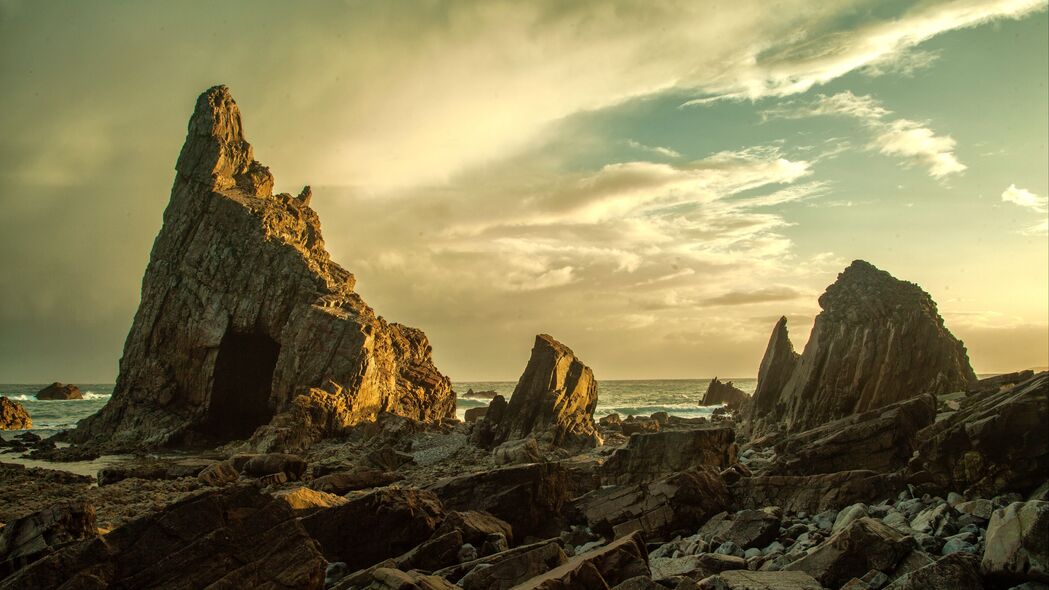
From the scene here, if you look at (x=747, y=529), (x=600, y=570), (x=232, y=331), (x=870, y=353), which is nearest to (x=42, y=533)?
(x=600, y=570)

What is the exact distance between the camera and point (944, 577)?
6.62 metres

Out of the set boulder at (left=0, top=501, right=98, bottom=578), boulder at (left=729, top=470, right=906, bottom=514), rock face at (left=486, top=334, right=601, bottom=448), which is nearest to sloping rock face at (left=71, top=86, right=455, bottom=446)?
rock face at (left=486, top=334, right=601, bottom=448)

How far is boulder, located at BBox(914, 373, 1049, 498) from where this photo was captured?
9578 mm

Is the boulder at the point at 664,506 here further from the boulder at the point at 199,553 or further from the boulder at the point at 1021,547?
the boulder at the point at 199,553

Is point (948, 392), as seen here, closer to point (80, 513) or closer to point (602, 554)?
point (602, 554)

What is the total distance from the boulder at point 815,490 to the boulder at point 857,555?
345 cm

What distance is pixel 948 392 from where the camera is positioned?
2473 centimetres

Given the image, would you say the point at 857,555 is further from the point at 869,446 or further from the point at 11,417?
the point at 11,417

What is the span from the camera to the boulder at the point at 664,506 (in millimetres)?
11914

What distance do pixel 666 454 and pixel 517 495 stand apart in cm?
505

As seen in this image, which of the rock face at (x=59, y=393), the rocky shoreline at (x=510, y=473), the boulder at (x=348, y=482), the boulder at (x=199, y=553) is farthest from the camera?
the rock face at (x=59, y=393)

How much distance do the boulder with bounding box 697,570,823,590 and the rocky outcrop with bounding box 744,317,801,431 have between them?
29.8m

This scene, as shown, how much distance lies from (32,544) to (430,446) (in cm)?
2451

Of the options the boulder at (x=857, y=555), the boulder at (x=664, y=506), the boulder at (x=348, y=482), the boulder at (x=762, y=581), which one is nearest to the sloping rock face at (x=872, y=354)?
the boulder at (x=664, y=506)
